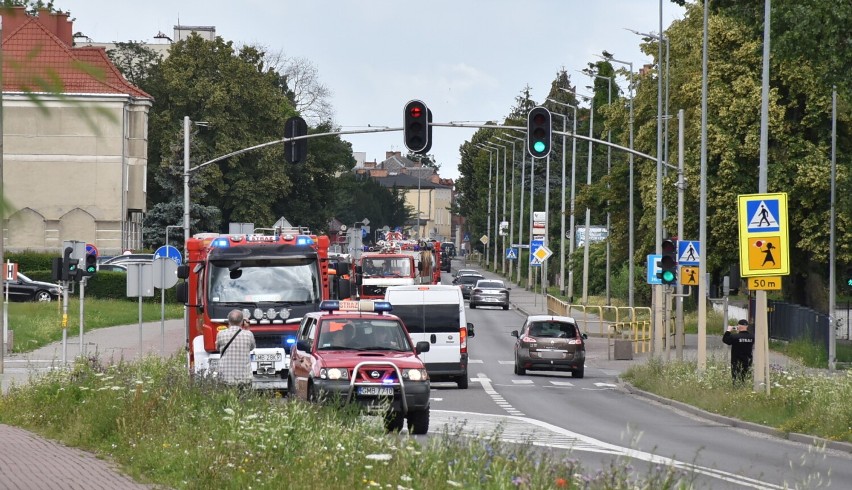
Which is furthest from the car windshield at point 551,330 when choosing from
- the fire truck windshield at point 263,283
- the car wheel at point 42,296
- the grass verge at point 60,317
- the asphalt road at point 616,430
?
the car wheel at point 42,296

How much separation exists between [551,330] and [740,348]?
10.5 m

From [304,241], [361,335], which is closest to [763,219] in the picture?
[361,335]

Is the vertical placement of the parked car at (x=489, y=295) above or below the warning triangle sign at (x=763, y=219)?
below

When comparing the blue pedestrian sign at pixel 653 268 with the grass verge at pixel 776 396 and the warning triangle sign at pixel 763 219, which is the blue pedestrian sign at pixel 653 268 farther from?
the warning triangle sign at pixel 763 219

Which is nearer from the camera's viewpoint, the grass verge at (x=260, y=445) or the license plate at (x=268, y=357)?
the grass verge at (x=260, y=445)

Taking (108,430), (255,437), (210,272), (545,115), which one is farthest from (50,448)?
(545,115)

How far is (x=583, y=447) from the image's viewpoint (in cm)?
1839

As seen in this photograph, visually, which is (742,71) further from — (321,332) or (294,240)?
(321,332)

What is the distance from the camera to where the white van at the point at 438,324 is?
32781mm

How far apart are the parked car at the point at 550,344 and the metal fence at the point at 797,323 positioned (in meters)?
9.56

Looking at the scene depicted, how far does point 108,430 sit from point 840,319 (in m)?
43.3

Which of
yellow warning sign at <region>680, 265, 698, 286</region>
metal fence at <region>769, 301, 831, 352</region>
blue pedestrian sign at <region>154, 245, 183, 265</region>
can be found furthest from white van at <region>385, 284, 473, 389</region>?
A: metal fence at <region>769, 301, 831, 352</region>

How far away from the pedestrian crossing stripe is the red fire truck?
25.6 ft

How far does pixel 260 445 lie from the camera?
1199 centimetres
